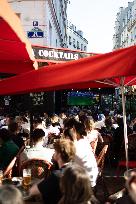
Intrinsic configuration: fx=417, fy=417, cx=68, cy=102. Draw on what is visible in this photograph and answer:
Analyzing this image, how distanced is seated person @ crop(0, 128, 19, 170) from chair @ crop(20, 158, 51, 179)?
134cm

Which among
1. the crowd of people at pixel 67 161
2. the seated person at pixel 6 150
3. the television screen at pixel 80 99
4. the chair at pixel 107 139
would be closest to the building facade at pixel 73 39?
the television screen at pixel 80 99

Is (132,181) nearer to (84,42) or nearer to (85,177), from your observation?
(85,177)

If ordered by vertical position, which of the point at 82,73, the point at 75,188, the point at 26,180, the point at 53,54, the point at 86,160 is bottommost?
the point at 26,180

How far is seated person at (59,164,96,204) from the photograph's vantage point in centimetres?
337

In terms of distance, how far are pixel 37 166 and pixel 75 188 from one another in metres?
2.39

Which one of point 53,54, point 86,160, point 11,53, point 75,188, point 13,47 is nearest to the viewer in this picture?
point 75,188

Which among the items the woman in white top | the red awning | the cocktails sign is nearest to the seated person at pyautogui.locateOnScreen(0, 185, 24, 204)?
the red awning

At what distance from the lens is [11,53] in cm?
748

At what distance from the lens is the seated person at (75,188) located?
11.0ft

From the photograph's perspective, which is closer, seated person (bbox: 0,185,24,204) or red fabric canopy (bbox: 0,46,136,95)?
seated person (bbox: 0,185,24,204)

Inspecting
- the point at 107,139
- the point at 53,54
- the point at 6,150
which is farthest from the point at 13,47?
the point at 107,139

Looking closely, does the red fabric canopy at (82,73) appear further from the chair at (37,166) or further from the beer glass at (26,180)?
the beer glass at (26,180)

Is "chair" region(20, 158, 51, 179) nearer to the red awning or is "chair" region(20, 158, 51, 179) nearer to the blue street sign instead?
the red awning

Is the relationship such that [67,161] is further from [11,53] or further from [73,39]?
[73,39]
